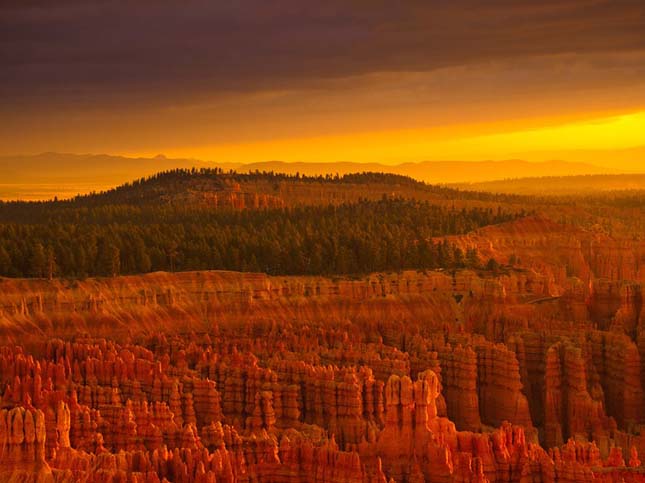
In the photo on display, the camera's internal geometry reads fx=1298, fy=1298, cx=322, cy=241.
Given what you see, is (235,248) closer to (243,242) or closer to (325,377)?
(243,242)

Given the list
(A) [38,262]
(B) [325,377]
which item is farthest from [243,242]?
(B) [325,377]

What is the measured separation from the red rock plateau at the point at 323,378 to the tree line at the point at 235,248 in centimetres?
546

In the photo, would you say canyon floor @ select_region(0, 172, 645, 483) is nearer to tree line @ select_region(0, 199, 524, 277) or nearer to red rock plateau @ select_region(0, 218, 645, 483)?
red rock plateau @ select_region(0, 218, 645, 483)

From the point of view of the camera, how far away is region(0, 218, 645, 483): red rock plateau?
173 feet

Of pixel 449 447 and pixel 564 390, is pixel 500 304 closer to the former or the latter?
pixel 564 390

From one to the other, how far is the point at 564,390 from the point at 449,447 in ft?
81.6

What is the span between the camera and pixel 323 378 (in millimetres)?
71375

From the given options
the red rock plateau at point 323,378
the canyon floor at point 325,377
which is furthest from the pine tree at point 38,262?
the red rock plateau at point 323,378

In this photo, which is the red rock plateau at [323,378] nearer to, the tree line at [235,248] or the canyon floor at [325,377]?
the canyon floor at [325,377]

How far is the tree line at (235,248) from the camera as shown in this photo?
335 ft

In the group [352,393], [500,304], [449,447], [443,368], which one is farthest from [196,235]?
[449,447]

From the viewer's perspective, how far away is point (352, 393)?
6788 cm

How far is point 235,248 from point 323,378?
42.0 meters

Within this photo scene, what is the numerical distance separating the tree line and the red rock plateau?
5.46 meters
